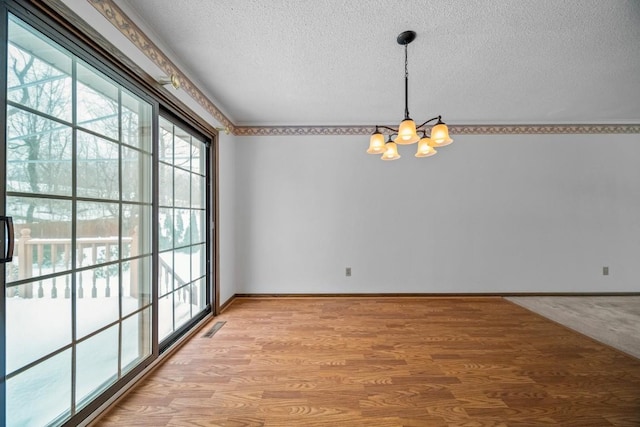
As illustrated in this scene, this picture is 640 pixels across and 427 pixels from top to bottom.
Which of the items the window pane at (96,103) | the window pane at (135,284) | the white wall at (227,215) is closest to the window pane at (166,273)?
the window pane at (135,284)

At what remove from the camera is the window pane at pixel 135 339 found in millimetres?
1690

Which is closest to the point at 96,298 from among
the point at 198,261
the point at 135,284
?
the point at 135,284

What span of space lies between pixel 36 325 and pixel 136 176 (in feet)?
3.29

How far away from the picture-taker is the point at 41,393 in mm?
Answer: 1188

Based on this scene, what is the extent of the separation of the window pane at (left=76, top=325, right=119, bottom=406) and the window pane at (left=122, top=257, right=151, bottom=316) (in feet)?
0.52

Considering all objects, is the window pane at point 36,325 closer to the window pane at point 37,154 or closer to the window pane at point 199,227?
the window pane at point 37,154

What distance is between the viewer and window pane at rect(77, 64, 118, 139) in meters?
1.39

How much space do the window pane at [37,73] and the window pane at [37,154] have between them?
0.23 feet

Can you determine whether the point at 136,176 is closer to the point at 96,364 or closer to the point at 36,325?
the point at 36,325

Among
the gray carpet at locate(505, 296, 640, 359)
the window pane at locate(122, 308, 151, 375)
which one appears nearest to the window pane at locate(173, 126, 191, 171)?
the window pane at locate(122, 308, 151, 375)

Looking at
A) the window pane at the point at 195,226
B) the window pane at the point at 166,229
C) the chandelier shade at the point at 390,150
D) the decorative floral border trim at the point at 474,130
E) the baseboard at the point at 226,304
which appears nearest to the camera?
→ the chandelier shade at the point at 390,150

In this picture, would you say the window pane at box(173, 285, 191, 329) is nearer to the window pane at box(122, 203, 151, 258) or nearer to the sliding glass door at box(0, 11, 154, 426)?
the sliding glass door at box(0, 11, 154, 426)

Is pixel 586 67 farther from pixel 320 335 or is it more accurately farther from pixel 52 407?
pixel 52 407

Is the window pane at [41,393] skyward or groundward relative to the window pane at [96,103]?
groundward
